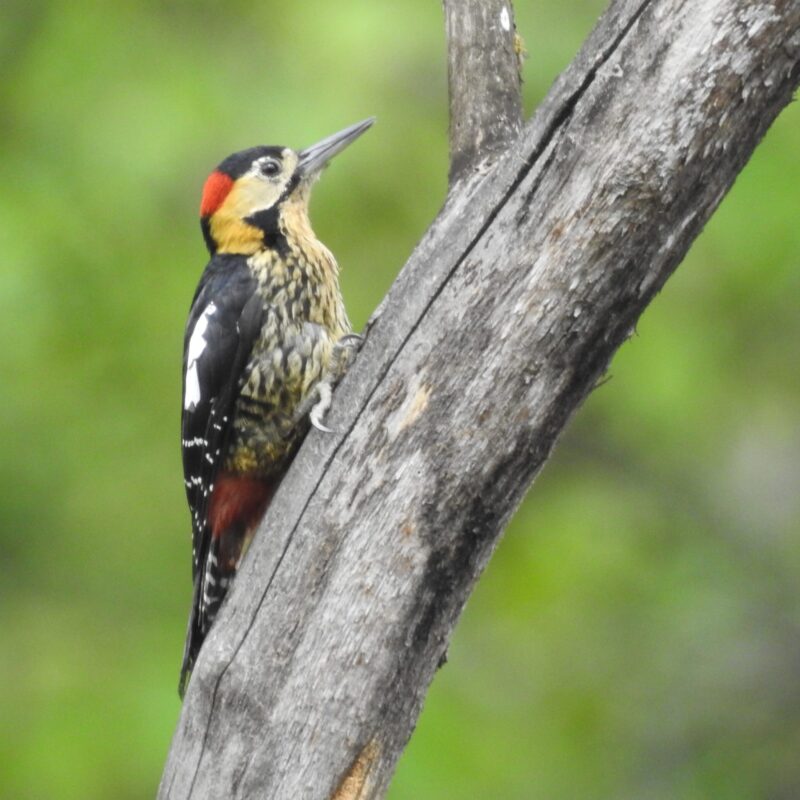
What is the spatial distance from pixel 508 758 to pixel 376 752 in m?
2.82

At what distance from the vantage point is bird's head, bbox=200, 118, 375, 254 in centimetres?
463

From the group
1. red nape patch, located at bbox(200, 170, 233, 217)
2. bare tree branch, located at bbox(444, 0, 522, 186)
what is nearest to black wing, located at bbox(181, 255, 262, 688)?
red nape patch, located at bbox(200, 170, 233, 217)

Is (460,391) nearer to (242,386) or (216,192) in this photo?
(242,386)

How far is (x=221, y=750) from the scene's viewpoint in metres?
3.23

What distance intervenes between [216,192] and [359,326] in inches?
55.7

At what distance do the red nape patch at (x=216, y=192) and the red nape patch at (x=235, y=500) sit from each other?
3.31 feet

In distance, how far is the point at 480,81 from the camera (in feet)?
11.0

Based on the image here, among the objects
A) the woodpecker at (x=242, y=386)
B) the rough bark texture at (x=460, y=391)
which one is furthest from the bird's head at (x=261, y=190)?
the rough bark texture at (x=460, y=391)

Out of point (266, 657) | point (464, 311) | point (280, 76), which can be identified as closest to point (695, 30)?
point (464, 311)

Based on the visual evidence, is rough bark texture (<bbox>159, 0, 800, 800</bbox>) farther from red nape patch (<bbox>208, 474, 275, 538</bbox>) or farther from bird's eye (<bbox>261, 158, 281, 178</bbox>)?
bird's eye (<bbox>261, 158, 281, 178</bbox>)

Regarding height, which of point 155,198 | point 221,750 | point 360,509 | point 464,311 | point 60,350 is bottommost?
point 221,750

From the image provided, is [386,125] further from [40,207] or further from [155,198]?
[40,207]

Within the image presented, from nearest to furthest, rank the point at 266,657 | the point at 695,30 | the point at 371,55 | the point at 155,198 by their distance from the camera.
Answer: the point at 695,30, the point at 266,657, the point at 371,55, the point at 155,198

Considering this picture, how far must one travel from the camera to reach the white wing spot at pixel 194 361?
13.9ft
